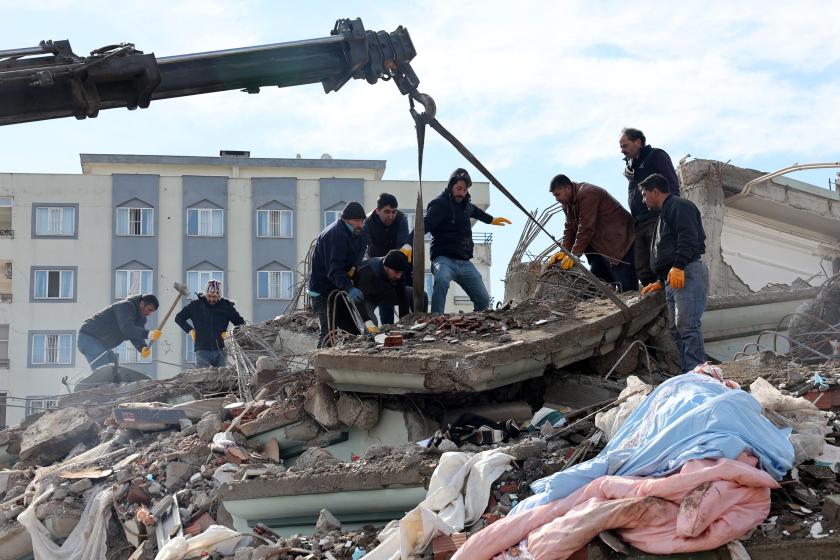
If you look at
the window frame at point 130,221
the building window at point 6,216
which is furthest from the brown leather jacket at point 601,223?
the building window at point 6,216

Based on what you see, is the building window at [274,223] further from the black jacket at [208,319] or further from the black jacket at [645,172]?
the black jacket at [645,172]

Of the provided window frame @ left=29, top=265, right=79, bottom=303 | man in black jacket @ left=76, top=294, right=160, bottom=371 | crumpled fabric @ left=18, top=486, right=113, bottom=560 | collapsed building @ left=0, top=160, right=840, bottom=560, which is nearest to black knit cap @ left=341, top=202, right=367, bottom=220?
collapsed building @ left=0, top=160, right=840, bottom=560

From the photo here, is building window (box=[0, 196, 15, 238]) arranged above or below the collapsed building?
above

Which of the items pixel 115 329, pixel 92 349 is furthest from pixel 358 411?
pixel 92 349

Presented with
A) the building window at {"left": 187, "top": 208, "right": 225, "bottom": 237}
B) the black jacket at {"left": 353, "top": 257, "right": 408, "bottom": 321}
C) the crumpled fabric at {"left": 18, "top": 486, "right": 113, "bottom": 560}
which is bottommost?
the crumpled fabric at {"left": 18, "top": 486, "right": 113, "bottom": 560}

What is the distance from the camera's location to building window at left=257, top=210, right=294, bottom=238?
39.7m

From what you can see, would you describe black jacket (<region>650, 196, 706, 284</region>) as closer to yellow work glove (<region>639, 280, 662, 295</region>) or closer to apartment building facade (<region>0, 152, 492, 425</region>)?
yellow work glove (<region>639, 280, 662, 295</region>)

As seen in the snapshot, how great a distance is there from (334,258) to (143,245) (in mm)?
31388

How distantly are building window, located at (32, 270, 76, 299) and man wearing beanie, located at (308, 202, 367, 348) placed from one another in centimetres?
3111

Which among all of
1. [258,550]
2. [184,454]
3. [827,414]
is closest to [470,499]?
[258,550]

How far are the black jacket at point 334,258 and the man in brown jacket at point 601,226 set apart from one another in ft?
5.97

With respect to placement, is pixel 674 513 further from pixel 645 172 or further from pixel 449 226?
pixel 449 226

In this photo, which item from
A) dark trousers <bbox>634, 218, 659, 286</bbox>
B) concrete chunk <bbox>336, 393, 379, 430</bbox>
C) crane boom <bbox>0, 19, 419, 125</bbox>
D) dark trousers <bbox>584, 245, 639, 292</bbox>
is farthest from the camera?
dark trousers <bbox>584, 245, 639, 292</bbox>

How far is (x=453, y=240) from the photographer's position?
9781 mm
